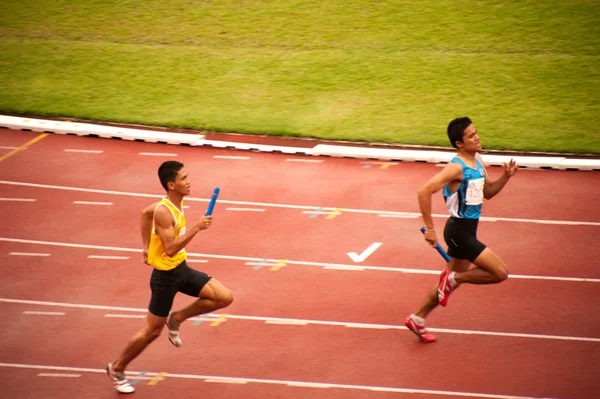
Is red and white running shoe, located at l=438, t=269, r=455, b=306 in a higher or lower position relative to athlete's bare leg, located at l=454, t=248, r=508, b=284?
lower

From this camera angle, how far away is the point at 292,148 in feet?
42.9

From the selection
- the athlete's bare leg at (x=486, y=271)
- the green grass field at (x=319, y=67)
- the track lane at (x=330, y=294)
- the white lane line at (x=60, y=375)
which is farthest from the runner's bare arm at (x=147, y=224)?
the green grass field at (x=319, y=67)

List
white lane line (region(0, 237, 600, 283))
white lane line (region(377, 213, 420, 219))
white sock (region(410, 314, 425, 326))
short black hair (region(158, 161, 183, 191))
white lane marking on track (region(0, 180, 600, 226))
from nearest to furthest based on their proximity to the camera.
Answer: short black hair (region(158, 161, 183, 191)) → white sock (region(410, 314, 425, 326)) → white lane line (region(0, 237, 600, 283)) → white lane marking on track (region(0, 180, 600, 226)) → white lane line (region(377, 213, 420, 219))

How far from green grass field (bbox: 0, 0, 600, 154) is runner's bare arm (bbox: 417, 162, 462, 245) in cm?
595

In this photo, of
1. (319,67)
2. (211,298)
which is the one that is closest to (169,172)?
(211,298)

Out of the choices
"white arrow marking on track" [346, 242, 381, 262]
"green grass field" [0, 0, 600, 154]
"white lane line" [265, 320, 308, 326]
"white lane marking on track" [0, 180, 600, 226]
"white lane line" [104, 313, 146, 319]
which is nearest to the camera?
"white lane line" [265, 320, 308, 326]

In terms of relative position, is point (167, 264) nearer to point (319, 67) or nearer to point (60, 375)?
point (60, 375)

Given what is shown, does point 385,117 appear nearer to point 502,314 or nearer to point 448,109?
point 448,109

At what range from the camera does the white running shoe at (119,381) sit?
23.9 feet

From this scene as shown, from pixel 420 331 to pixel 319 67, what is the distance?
9.20 metres

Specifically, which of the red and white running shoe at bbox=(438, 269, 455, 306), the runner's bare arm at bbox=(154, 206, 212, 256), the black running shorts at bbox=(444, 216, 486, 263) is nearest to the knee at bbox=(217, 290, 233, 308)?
the runner's bare arm at bbox=(154, 206, 212, 256)

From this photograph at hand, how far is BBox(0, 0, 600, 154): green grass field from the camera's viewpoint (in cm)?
1409

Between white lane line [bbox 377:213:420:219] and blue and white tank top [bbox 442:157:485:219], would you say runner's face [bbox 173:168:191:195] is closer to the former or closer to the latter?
blue and white tank top [bbox 442:157:485:219]

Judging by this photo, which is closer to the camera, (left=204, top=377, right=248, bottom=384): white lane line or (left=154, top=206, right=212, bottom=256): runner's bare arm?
(left=154, top=206, right=212, bottom=256): runner's bare arm
